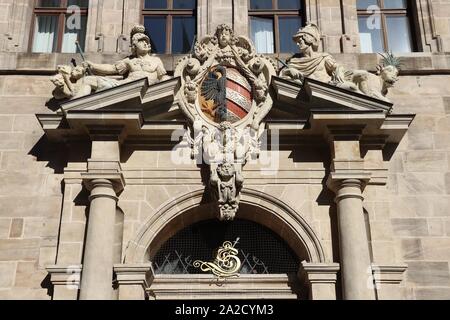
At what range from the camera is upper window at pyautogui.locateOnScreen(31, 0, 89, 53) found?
1352 cm

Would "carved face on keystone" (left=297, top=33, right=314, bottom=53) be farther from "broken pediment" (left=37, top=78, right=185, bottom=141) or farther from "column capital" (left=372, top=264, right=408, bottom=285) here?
"column capital" (left=372, top=264, right=408, bottom=285)

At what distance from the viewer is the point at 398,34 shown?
44.5 ft

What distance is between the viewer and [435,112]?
12.3 metres

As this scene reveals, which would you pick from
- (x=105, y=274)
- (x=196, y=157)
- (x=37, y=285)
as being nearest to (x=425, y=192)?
(x=196, y=157)

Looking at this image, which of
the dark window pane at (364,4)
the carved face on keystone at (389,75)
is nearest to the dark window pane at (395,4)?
the dark window pane at (364,4)

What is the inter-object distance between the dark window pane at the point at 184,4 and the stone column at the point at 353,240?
4449 millimetres

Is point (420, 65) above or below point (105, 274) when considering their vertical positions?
above

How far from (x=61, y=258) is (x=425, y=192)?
5459 millimetres

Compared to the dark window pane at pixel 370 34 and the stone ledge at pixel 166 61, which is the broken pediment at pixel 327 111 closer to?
the stone ledge at pixel 166 61

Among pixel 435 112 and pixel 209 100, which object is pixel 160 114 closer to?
pixel 209 100

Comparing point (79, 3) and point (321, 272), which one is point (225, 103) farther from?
point (79, 3)

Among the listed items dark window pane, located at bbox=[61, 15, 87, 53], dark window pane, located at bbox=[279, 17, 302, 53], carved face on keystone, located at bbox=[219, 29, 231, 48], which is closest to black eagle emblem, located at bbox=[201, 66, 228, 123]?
carved face on keystone, located at bbox=[219, 29, 231, 48]
